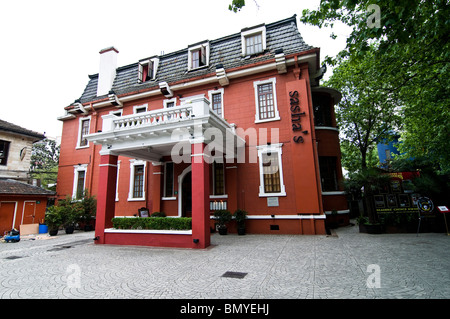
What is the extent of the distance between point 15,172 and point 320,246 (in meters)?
20.6

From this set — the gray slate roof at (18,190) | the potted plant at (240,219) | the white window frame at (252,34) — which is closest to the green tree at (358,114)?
the white window frame at (252,34)

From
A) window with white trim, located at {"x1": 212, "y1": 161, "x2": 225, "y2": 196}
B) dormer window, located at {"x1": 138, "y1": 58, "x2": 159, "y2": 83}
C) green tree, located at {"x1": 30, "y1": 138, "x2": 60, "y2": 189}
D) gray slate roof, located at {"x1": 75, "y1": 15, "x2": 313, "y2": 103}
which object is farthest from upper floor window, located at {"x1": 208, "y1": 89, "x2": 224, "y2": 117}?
green tree, located at {"x1": 30, "y1": 138, "x2": 60, "y2": 189}

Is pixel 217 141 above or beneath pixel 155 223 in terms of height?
above

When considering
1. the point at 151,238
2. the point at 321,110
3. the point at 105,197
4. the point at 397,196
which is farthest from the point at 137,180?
the point at 397,196

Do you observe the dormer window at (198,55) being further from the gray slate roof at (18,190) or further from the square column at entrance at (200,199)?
the gray slate roof at (18,190)

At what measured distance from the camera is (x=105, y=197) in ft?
29.8

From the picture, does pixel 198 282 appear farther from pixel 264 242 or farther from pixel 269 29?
pixel 269 29

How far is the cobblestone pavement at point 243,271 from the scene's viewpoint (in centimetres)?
390

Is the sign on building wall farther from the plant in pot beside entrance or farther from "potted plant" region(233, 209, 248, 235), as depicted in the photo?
the plant in pot beside entrance

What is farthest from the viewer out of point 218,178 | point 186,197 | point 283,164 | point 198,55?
point 198,55

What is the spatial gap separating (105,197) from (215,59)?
31.4 feet

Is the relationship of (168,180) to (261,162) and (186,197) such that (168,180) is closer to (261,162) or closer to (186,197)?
(186,197)

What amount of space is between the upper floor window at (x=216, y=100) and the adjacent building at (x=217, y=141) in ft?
0.19
